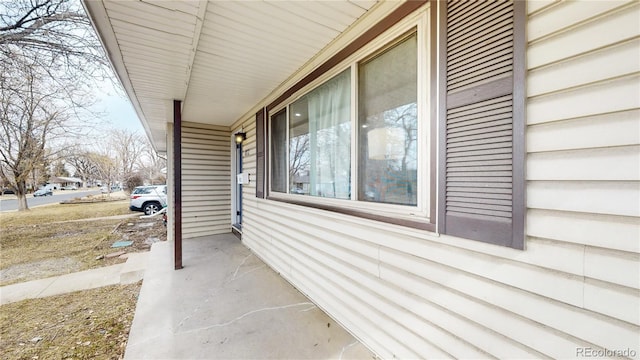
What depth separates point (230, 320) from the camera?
240cm

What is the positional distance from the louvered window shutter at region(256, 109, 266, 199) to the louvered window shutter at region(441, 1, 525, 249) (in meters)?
3.05

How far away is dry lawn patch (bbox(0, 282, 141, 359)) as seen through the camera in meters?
2.04

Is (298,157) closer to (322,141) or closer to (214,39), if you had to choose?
(322,141)

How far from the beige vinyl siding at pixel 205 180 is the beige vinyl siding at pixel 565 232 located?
17.7 ft

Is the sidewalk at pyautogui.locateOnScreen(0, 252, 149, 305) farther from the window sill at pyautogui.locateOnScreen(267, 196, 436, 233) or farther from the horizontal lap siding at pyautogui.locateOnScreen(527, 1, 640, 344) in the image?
the horizontal lap siding at pyautogui.locateOnScreen(527, 1, 640, 344)

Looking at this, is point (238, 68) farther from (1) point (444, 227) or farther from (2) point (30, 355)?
(2) point (30, 355)

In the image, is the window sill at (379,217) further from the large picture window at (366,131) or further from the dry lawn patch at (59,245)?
the dry lawn patch at (59,245)

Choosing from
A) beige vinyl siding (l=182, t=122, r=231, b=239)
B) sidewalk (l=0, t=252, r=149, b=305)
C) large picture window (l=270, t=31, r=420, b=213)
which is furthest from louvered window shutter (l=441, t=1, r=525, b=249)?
beige vinyl siding (l=182, t=122, r=231, b=239)

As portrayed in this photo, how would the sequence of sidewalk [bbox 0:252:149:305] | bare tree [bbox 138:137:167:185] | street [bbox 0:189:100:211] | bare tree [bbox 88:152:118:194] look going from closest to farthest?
1. sidewalk [bbox 0:252:149:305]
2. street [bbox 0:189:100:211]
3. bare tree [bbox 88:152:118:194]
4. bare tree [bbox 138:137:167:185]

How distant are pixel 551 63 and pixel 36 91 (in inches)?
353

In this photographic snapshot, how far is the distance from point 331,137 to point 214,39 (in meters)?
1.40

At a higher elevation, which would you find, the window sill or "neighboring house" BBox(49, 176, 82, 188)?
the window sill

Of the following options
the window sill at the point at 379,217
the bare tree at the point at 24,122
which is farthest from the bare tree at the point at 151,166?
the window sill at the point at 379,217

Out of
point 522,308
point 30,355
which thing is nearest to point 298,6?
point 522,308
